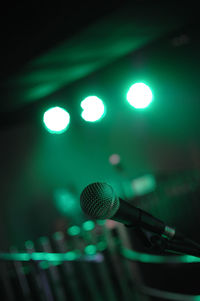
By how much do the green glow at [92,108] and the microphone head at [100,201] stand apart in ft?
5.30

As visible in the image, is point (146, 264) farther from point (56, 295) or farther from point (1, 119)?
point (1, 119)

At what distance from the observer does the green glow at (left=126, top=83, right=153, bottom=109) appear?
248cm

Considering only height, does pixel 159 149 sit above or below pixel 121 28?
below

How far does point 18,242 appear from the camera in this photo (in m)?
6.36

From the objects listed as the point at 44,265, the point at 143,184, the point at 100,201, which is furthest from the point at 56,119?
the point at 143,184

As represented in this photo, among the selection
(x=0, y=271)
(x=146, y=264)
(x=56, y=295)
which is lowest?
(x=146, y=264)

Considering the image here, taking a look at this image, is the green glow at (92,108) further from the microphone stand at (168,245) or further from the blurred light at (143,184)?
the blurred light at (143,184)

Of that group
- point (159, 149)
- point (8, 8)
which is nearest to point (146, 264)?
point (8, 8)

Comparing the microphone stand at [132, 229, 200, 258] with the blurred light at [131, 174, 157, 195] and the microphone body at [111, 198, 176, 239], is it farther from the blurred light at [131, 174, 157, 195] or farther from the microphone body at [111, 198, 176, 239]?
the blurred light at [131, 174, 157, 195]

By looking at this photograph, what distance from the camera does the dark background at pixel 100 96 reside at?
2852 millimetres

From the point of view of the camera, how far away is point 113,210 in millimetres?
945

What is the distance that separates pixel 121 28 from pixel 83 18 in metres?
0.68

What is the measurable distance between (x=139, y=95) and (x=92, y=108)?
0.43 m

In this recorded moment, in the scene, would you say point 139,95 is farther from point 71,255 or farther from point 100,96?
point 100,96
